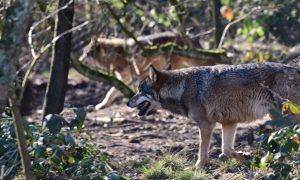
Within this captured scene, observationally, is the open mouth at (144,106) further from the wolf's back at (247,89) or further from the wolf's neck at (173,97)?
the wolf's back at (247,89)

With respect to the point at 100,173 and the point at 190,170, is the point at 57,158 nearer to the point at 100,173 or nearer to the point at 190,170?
the point at 100,173

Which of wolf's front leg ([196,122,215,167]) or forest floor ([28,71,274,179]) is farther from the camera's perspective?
wolf's front leg ([196,122,215,167])

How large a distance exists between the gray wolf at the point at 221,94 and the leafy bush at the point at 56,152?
5.37 feet

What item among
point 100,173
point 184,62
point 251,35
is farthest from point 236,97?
point 251,35

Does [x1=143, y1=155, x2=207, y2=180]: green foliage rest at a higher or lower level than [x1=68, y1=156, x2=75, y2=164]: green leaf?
lower

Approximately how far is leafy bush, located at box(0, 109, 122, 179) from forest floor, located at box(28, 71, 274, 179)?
23.3 inches

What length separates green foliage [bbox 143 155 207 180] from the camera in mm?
7445

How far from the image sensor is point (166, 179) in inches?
302

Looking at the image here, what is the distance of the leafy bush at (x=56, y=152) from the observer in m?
6.57

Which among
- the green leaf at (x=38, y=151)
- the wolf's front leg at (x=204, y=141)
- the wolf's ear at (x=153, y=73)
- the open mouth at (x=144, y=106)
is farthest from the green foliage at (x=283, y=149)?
the open mouth at (x=144, y=106)

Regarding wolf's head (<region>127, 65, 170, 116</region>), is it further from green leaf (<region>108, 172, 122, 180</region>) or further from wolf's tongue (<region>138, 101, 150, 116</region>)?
green leaf (<region>108, 172, 122, 180</region>)

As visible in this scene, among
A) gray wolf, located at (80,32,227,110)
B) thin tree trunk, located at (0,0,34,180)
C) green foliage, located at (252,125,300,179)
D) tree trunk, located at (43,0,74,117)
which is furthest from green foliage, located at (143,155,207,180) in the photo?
gray wolf, located at (80,32,227,110)

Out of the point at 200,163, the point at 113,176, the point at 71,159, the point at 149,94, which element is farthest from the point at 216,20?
the point at 113,176

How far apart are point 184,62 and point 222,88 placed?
15.1ft
